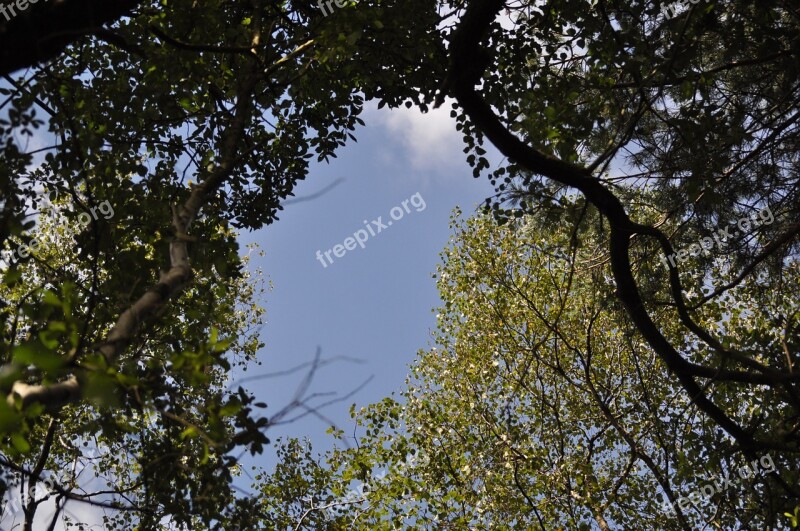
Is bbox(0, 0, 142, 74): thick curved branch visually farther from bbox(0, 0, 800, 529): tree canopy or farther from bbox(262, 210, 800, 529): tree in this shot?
bbox(262, 210, 800, 529): tree

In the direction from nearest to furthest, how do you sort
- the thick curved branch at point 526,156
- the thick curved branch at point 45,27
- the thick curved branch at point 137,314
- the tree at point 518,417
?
the thick curved branch at point 137,314, the thick curved branch at point 45,27, the thick curved branch at point 526,156, the tree at point 518,417

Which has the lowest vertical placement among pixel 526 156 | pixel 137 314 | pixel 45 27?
pixel 137 314

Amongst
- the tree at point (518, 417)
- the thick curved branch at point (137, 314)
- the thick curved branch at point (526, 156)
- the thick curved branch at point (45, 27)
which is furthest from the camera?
the tree at point (518, 417)

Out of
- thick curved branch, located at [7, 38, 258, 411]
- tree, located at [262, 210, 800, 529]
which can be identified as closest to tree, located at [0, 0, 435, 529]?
thick curved branch, located at [7, 38, 258, 411]

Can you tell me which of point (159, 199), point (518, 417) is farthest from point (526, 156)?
point (518, 417)

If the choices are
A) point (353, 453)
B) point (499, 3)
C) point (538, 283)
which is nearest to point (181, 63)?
point (499, 3)

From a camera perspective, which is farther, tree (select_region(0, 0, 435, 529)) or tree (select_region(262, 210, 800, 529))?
tree (select_region(262, 210, 800, 529))

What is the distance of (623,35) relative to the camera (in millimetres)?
5836

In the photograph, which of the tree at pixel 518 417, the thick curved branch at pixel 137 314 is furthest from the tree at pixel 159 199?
the tree at pixel 518 417

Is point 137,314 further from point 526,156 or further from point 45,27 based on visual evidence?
point 526,156

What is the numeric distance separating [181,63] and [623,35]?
166 inches

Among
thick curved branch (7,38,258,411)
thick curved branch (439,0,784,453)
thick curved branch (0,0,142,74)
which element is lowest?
thick curved branch (7,38,258,411)

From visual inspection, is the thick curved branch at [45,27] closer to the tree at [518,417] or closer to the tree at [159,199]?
the tree at [159,199]

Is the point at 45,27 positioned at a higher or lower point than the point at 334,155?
lower
